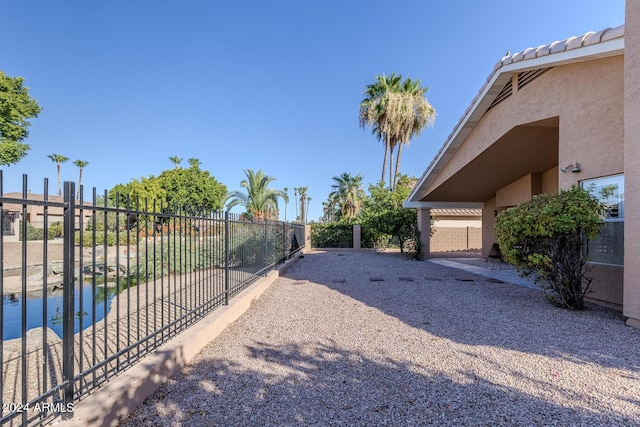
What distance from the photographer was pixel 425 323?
525 centimetres

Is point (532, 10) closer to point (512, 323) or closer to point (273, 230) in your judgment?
point (512, 323)

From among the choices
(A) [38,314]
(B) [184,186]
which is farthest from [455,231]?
(B) [184,186]

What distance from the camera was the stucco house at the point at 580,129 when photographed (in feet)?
16.3

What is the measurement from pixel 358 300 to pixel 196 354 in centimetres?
374

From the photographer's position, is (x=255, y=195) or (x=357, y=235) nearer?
(x=357, y=235)

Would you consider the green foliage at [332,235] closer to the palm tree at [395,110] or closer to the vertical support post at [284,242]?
the palm tree at [395,110]

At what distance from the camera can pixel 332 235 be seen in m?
21.9

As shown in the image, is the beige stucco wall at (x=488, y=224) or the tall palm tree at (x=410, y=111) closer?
the beige stucco wall at (x=488, y=224)

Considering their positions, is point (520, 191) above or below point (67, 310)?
above

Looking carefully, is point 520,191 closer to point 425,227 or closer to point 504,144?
point 504,144

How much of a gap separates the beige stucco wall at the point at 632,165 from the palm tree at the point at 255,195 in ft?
84.0

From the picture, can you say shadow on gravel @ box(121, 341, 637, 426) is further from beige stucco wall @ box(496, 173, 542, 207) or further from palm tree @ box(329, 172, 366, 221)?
palm tree @ box(329, 172, 366, 221)

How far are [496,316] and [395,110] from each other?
67.6 feet

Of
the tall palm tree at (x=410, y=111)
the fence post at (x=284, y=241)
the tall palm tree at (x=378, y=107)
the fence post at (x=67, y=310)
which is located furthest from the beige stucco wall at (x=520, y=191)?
the fence post at (x=67, y=310)
